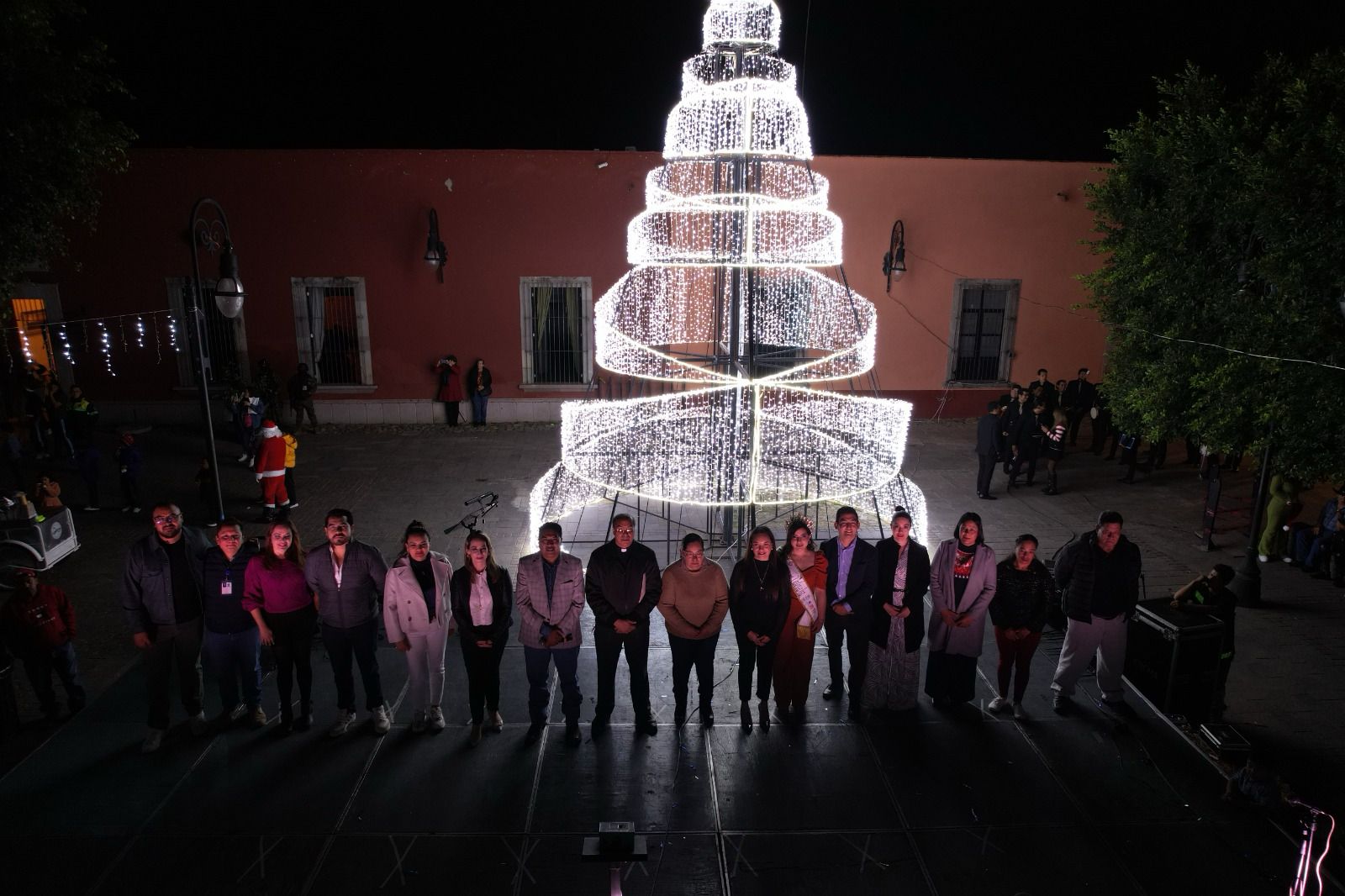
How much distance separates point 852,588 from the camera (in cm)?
494

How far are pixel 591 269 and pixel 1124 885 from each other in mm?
12385

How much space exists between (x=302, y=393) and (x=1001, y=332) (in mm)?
13011

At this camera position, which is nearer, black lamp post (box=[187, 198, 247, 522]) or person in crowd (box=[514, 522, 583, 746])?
person in crowd (box=[514, 522, 583, 746])

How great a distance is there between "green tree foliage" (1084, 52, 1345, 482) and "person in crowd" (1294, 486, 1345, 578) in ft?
3.43

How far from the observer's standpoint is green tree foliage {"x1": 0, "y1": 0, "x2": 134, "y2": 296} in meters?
9.23

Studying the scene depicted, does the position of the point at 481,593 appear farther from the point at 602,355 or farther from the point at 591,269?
the point at 591,269

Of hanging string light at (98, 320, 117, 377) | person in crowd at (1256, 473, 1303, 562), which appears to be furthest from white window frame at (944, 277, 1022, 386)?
hanging string light at (98, 320, 117, 377)

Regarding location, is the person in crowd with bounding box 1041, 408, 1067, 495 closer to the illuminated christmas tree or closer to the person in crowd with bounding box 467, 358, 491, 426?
the illuminated christmas tree

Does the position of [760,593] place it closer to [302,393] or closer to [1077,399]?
[1077,399]

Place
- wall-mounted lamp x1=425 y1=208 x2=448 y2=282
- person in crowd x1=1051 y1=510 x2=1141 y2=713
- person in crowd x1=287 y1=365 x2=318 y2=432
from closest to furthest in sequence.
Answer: person in crowd x1=1051 y1=510 x2=1141 y2=713, person in crowd x1=287 y1=365 x2=318 y2=432, wall-mounted lamp x1=425 y1=208 x2=448 y2=282

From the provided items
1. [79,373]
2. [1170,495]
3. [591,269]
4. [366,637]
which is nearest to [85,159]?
[79,373]

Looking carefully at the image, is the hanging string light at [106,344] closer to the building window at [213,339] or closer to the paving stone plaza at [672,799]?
the building window at [213,339]

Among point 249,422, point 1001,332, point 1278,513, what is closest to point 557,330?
point 249,422

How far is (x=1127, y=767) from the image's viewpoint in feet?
15.4
